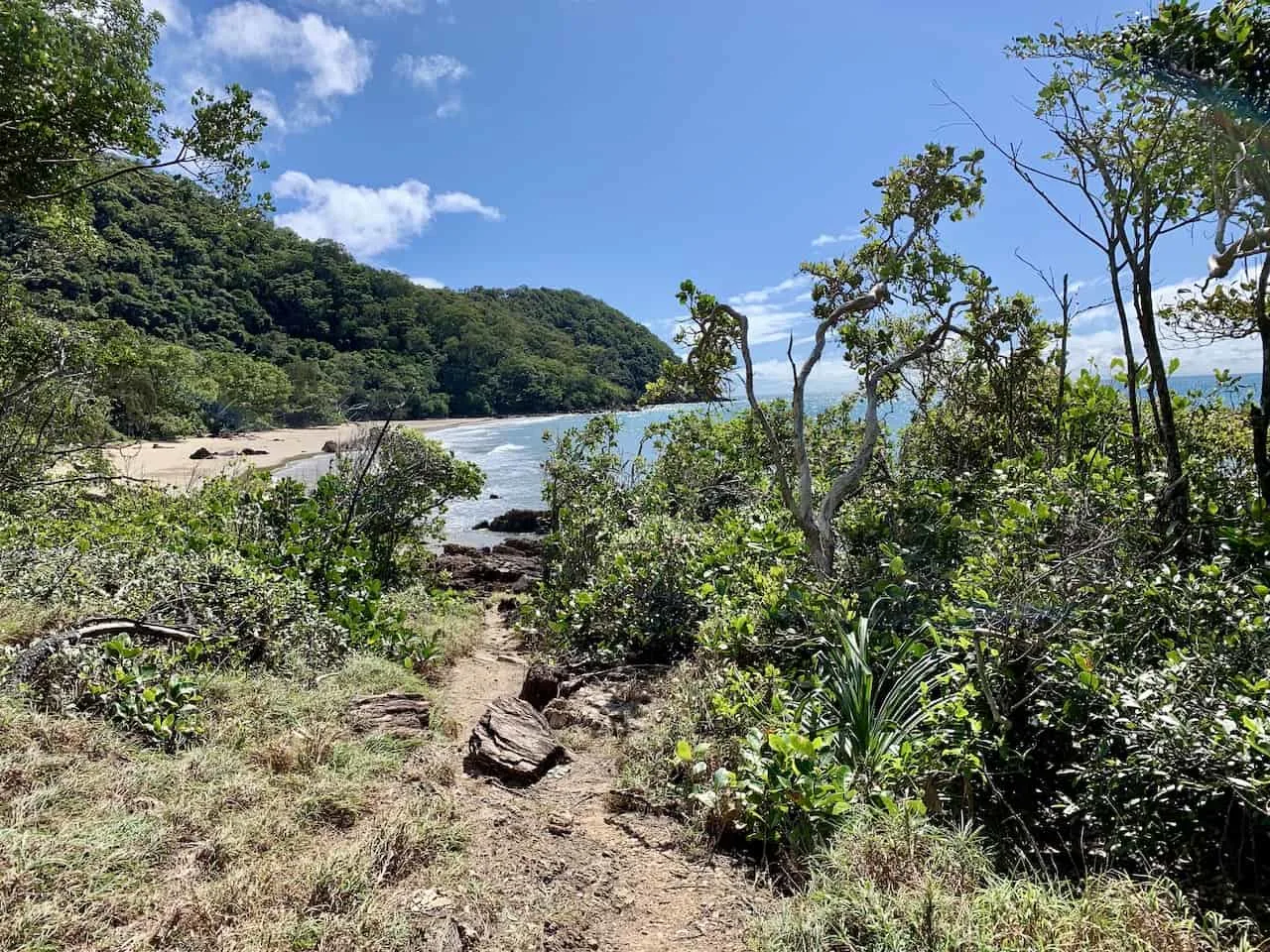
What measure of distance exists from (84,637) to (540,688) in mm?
3217

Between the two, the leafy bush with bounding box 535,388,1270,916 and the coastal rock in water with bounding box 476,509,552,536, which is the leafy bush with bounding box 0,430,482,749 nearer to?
the leafy bush with bounding box 535,388,1270,916

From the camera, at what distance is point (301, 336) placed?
87.6m

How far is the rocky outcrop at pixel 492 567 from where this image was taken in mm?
11867

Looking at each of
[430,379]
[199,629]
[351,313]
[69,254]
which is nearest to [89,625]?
[199,629]

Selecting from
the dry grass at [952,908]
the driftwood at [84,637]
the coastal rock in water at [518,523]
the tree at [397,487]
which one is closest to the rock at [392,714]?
the driftwood at [84,637]

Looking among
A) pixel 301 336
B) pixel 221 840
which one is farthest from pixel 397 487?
pixel 301 336

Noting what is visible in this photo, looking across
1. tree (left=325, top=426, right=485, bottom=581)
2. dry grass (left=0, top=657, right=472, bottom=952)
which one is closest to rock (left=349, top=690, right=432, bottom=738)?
dry grass (left=0, top=657, right=472, bottom=952)

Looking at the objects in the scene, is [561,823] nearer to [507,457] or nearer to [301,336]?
[507,457]

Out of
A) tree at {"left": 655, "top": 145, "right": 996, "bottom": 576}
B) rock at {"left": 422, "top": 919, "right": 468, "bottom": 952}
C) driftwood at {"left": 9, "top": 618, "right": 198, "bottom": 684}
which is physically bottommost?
rock at {"left": 422, "top": 919, "right": 468, "bottom": 952}

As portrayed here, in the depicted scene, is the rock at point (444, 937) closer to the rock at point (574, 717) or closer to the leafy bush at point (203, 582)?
the leafy bush at point (203, 582)

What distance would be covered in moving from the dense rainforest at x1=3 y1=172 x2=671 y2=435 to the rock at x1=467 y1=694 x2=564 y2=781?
136 ft

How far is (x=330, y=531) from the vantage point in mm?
7824

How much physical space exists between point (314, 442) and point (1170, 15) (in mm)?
54151

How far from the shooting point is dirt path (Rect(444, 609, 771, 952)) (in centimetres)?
271
